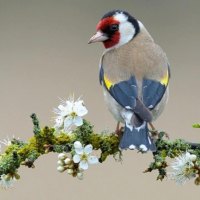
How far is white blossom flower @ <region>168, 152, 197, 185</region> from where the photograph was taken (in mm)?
3396

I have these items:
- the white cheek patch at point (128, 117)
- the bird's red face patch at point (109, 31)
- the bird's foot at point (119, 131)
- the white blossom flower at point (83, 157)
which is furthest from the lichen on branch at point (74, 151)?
the bird's red face patch at point (109, 31)

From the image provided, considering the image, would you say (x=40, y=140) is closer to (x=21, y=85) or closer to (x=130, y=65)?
(x=130, y=65)

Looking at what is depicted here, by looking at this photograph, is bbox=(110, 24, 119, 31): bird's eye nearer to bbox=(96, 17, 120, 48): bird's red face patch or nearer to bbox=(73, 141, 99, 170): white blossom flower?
bbox=(96, 17, 120, 48): bird's red face patch

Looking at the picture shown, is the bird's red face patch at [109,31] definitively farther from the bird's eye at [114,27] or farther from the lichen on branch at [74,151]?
the lichen on branch at [74,151]

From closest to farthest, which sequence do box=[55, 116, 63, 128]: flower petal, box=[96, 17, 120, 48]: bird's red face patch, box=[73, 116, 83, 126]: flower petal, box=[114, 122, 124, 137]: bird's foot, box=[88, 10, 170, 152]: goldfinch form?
box=[73, 116, 83, 126]: flower petal → box=[55, 116, 63, 128]: flower petal → box=[114, 122, 124, 137]: bird's foot → box=[88, 10, 170, 152]: goldfinch → box=[96, 17, 120, 48]: bird's red face patch

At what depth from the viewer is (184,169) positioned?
11.2 feet

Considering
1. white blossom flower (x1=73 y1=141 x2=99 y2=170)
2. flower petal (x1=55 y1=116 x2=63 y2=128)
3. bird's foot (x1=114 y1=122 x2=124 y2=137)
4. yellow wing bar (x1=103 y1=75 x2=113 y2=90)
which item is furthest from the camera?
yellow wing bar (x1=103 y1=75 x2=113 y2=90)

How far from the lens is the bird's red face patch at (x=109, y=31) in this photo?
5.13 metres

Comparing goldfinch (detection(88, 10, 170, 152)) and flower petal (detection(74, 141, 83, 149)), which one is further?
goldfinch (detection(88, 10, 170, 152))

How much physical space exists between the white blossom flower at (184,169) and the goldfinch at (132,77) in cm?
26

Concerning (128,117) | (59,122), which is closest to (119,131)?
(128,117)

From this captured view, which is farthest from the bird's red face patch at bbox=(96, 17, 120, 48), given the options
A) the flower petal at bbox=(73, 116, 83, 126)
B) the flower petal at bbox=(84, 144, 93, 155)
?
the flower petal at bbox=(84, 144, 93, 155)

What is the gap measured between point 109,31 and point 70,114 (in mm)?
1740

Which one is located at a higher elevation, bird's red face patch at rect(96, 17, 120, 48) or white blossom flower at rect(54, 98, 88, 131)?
bird's red face patch at rect(96, 17, 120, 48)
